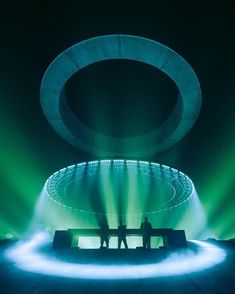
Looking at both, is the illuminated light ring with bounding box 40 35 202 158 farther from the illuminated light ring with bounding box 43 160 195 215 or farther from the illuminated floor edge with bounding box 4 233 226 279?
the illuminated floor edge with bounding box 4 233 226 279

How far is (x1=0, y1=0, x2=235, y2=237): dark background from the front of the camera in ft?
36.9

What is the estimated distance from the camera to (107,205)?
21047mm

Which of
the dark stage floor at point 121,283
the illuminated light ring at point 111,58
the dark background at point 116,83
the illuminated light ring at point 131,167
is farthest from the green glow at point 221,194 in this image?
the dark stage floor at point 121,283

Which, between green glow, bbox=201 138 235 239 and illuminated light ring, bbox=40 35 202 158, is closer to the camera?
illuminated light ring, bbox=40 35 202 158

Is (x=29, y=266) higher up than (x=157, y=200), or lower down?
lower down

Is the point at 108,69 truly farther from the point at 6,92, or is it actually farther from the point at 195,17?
the point at 6,92

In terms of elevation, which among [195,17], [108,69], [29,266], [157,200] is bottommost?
[29,266]

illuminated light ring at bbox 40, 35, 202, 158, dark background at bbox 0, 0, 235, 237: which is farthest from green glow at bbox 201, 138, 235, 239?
illuminated light ring at bbox 40, 35, 202, 158

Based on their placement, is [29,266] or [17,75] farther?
[17,75]

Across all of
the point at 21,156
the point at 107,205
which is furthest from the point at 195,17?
the point at 21,156

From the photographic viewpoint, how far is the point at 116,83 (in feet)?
51.9

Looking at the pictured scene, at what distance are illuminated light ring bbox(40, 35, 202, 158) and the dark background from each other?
0.53m

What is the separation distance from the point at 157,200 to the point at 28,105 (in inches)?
554

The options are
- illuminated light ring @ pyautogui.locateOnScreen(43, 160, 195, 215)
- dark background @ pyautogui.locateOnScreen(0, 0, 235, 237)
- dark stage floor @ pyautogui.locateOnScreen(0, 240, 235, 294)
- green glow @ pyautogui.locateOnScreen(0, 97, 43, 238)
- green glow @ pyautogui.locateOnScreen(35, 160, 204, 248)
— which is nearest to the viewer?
dark stage floor @ pyautogui.locateOnScreen(0, 240, 235, 294)
